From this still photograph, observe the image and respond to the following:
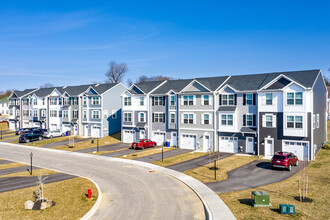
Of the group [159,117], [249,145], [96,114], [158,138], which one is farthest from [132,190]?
[96,114]

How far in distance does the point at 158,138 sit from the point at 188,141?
18.2 ft

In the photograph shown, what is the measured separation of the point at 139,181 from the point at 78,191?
5.18 metres

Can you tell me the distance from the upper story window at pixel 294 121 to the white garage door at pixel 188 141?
42.7 feet

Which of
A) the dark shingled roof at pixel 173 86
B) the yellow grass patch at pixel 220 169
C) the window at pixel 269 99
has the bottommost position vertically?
the yellow grass patch at pixel 220 169

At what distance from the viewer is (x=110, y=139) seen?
48469 millimetres

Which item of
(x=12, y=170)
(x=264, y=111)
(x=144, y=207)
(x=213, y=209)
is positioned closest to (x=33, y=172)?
(x=12, y=170)

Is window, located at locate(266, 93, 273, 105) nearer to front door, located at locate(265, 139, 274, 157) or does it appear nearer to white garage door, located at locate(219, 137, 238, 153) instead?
front door, located at locate(265, 139, 274, 157)

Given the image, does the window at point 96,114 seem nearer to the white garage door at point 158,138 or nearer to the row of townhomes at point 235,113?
the row of townhomes at point 235,113

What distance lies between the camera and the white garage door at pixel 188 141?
3872 centimetres

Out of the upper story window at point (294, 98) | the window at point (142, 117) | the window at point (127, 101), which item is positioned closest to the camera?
the upper story window at point (294, 98)

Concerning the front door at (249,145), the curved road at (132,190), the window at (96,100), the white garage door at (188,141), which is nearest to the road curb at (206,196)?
the curved road at (132,190)

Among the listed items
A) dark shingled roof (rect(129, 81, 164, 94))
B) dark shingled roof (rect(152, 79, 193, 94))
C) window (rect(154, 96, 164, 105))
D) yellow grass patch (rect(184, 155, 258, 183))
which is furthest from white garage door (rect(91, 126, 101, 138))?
yellow grass patch (rect(184, 155, 258, 183))

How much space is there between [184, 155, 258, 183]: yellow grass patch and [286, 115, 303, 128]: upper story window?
5.61 meters

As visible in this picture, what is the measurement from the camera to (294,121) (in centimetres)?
3039
